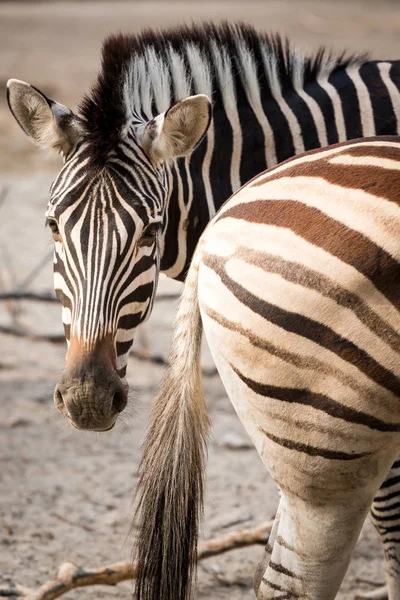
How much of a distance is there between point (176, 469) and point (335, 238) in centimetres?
84

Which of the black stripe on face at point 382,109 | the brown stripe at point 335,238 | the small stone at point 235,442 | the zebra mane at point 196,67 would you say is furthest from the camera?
the small stone at point 235,442

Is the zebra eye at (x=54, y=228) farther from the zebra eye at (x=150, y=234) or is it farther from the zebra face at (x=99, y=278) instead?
the zebra eye at (x=150, y=234)

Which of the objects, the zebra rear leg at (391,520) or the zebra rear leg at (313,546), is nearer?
the zebra rear leg at (313,546)

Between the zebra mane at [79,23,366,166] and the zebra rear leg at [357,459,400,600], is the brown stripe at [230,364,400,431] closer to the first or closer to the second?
the zebra rear leg at [357,459,400,600]

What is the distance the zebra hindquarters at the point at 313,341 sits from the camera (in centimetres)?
184

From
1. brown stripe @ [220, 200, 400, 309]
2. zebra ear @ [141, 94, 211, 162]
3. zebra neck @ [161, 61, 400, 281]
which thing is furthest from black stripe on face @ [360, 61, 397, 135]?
brown stripe @ [220, 200, 400, 309]

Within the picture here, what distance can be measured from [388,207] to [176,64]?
1.58m

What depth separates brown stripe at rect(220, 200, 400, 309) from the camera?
1819mm

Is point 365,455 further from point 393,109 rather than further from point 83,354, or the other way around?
point 393,109

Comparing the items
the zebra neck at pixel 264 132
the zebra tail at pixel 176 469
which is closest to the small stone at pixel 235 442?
the zebra neck at pixel 264 132

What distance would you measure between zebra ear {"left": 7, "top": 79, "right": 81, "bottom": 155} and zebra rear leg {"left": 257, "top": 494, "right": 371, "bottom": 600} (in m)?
1.52

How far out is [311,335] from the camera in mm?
1867

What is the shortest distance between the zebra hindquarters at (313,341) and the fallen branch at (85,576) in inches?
46.8

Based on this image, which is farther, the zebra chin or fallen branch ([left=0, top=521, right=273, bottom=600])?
fallen branch ([left=0, top=521, right=273, bottom=600])
